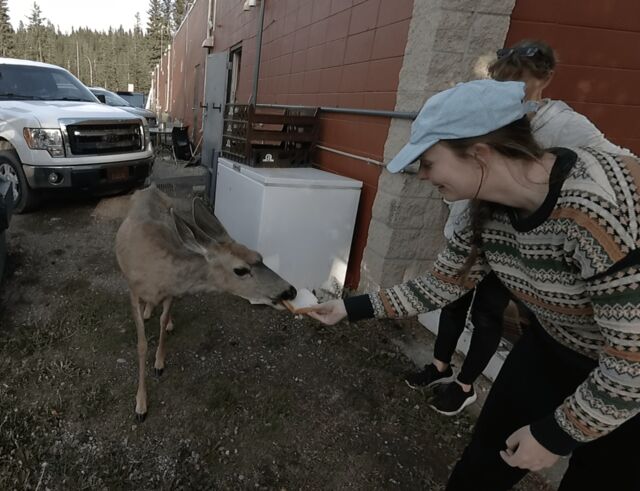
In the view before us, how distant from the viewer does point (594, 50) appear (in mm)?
3947

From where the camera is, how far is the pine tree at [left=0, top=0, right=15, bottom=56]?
5988 cm

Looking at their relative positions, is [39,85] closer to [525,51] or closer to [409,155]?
[525,51]

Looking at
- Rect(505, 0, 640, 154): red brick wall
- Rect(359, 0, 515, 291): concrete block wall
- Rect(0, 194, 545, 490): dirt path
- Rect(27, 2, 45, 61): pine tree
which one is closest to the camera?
Rect(0, 194, 545, 490): dirt path

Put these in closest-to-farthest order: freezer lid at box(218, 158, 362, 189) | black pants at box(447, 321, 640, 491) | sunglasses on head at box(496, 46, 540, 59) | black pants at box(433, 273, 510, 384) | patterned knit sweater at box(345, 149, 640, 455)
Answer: patterned knit sweater at box(345, 149, 640, 455), black pants at box(447, 321, 640, 491), sunglasses on head at box(496, 46, 540, 59), black pants at box(433, 273, 510, 384), freezer lid at box(218, 158, 362, 189)

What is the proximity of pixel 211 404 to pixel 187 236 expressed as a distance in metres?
1.35

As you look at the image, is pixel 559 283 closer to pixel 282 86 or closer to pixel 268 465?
pixel 268 465

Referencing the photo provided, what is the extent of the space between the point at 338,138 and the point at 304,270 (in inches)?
75.8

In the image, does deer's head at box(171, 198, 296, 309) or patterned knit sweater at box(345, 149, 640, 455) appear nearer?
patterned knit sweater at box(345, 149, 640, 455)

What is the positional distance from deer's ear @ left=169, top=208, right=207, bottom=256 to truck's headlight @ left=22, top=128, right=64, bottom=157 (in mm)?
5329

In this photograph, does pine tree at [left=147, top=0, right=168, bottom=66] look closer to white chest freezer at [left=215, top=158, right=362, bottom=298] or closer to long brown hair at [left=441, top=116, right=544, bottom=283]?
white chest freezer at [left=215, top=158, right=362, bottom=298]

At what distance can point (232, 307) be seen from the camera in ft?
15.0

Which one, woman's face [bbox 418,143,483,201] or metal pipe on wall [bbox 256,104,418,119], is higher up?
metal pipe on wall [bbox 256,104,418,119]

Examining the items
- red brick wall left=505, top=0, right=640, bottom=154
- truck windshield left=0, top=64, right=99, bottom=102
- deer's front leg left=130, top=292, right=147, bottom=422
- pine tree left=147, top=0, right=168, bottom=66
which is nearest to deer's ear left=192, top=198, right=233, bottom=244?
deer's front leg left=130, top=292, right=147, bottom=422

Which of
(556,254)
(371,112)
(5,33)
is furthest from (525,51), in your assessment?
(5,33)
